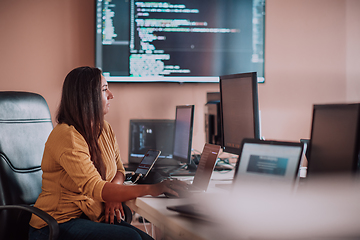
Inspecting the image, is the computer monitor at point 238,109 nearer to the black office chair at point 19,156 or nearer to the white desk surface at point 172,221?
the white desk surface at point 172,221

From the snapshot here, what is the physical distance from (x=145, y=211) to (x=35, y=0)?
228 cm

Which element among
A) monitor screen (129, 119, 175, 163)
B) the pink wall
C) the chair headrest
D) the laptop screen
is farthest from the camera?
the pink wall

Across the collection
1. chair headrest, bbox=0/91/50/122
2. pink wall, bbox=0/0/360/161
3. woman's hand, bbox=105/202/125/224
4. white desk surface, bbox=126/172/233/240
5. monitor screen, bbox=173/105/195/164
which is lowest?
woman's hand, bbox=105/202/125/224

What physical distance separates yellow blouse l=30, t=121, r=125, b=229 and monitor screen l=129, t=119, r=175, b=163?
0.98 m

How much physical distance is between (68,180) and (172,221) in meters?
0.59

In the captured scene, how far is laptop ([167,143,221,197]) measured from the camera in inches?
52.8

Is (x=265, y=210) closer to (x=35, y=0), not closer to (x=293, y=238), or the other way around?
(x=293, y=238)

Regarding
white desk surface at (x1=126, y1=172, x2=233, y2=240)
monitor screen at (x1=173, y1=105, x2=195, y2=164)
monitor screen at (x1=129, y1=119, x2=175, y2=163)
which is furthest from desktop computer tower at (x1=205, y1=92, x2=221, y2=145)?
white desk surface at (x1=126, y1=172, x2=233, y2=240)

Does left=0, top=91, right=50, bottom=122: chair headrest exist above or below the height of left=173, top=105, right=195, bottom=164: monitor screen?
above

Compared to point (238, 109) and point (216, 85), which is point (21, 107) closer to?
point (238, 109)

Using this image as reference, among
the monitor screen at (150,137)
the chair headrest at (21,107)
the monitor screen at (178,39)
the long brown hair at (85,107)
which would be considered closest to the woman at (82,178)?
the long brown hair at (85,107)

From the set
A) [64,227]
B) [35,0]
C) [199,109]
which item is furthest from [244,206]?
[35,0]

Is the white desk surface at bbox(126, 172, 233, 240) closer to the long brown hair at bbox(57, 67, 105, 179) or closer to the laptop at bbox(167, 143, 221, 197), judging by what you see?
the laptop at bbox(167, 143, 221, 197)

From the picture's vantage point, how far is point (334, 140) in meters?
0.92
